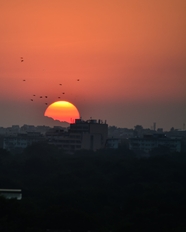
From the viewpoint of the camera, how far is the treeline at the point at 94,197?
27562 millimetres

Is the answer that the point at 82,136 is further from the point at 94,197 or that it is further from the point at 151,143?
the point at 94,197

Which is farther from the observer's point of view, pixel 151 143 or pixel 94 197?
pixel 151 143

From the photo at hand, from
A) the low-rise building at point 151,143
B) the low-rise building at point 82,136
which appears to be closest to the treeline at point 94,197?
the low-rise building at point 82,136

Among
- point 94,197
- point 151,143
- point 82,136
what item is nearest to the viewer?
point 94,197

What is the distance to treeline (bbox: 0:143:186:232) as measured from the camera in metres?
27.6

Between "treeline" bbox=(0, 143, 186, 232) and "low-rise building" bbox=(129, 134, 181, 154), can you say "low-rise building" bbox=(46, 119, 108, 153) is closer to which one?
"low-rise building" bbox=(129, 134, 181, 154)

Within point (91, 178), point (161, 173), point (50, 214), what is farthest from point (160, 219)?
point (161, 173)

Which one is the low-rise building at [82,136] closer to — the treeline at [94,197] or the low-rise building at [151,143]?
the low-rise building at [151,143]

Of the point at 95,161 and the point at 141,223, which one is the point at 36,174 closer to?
the point at 95,161

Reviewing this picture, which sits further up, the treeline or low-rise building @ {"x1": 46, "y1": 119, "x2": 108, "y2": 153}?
low-rise building @ {"x1": 46, "y1": 119, "x2": 108, "y2": 153}

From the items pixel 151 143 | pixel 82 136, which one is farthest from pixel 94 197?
pixel 151 143

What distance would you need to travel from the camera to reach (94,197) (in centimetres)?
3788

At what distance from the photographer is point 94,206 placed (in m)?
35.8

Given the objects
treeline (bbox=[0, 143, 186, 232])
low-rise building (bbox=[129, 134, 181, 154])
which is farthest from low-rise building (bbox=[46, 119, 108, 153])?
treeline (bbox=[0, 143, 186, 232])
